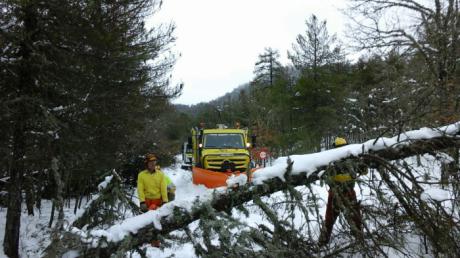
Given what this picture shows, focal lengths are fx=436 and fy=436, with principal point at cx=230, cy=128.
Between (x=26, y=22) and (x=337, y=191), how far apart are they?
6.74 metres

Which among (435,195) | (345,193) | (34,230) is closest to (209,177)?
(34,230)

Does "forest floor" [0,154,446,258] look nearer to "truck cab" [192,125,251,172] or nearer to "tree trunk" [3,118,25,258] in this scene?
"tree trunk" [3,118,25,258]

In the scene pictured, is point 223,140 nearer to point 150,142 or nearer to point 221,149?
point 221,149

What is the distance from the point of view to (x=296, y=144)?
26.5 metres

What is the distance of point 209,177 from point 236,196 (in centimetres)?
1090

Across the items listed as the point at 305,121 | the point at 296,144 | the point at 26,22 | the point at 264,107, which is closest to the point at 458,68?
the point at 26,22

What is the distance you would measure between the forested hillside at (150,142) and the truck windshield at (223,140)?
247 centimetres

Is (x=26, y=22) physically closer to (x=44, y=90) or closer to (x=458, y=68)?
(x=44, y=90)

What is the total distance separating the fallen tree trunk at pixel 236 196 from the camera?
3605 mm

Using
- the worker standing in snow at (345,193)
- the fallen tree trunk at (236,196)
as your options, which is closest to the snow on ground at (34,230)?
the fallen tree trunk at (236,196)

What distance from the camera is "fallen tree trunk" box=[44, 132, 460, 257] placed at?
3.61m

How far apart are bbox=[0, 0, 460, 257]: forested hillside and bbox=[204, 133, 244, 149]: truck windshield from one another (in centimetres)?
247

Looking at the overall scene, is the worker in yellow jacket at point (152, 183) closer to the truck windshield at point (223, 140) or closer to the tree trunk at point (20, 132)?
the tree trunk at point (20, 132)

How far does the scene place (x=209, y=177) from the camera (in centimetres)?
1476
